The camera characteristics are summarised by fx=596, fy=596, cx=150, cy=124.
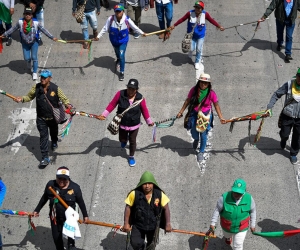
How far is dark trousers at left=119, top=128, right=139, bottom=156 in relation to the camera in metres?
9.52

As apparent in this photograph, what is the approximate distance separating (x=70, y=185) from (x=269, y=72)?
5.88 meters

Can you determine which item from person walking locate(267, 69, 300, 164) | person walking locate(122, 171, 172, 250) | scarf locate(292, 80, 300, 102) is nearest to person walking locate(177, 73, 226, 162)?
person walking locate(267, 69, 300, 164)

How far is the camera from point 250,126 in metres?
10.1

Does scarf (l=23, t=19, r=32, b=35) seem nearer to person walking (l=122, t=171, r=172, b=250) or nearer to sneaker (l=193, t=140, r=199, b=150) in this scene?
sneaker (l=193, t=140, r=199, b=150)

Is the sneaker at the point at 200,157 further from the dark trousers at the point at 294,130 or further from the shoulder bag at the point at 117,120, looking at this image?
the shoulder bag at the point at 117,120

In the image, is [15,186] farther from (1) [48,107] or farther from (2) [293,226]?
(2) [293,226]

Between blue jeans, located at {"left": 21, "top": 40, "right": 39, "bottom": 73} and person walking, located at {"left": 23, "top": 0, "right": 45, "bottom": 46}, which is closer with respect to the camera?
blue jeans, located at {"left": 21, "top": 40, "right": 39, "bottom": 73}

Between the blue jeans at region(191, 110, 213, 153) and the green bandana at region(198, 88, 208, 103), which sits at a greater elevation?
the green bandana at region(198, 88, 208, 103)

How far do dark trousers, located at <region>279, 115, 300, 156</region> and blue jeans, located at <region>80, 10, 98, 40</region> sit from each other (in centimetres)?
509

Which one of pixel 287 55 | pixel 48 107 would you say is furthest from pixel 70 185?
pixel 287 55

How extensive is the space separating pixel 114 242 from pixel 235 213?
6.43 ft

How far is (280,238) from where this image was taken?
8.47m

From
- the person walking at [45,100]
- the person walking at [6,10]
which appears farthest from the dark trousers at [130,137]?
the person walking at [6,10]

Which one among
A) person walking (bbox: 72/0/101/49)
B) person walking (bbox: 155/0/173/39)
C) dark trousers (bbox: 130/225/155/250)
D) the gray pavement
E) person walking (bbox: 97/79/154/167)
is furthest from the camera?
person walking (bbox: 155/0/173/39)
